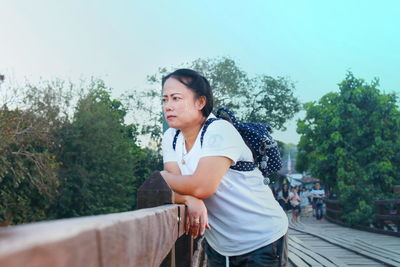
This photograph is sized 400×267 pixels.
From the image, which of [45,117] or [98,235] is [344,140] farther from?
[98,235]

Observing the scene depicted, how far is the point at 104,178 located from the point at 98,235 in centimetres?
3427

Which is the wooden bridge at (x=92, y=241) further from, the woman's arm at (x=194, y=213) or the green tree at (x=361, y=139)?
the green tree at (x=361, y=139)

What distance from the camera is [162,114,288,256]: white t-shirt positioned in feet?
8.20

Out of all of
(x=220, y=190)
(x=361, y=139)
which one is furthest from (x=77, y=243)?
(x=361, y=139)

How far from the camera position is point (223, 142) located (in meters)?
2.35

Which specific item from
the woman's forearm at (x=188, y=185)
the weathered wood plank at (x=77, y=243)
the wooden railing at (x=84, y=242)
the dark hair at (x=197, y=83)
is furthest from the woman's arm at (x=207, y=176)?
the weathered wood plank at (x=77, y=243)

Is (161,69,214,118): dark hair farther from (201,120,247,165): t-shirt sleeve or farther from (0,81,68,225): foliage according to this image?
(0,81,68,225): foliage

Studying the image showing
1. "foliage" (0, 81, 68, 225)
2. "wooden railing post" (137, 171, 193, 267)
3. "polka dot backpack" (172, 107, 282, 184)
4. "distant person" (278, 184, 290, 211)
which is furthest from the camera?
"distant person" (278, 184, 290, 211)

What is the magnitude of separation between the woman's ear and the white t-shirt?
0.45 feet

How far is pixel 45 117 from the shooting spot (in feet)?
93.5

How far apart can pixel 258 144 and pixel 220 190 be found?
0.29m

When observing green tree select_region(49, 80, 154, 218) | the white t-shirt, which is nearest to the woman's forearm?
the white t-shirt

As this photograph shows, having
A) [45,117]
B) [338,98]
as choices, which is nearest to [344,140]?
[338,98]

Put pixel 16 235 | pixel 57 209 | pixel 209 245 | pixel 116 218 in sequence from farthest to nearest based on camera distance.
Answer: pixel 57 209, pixel 209 245, pixel 116 218, pixel 16 235
